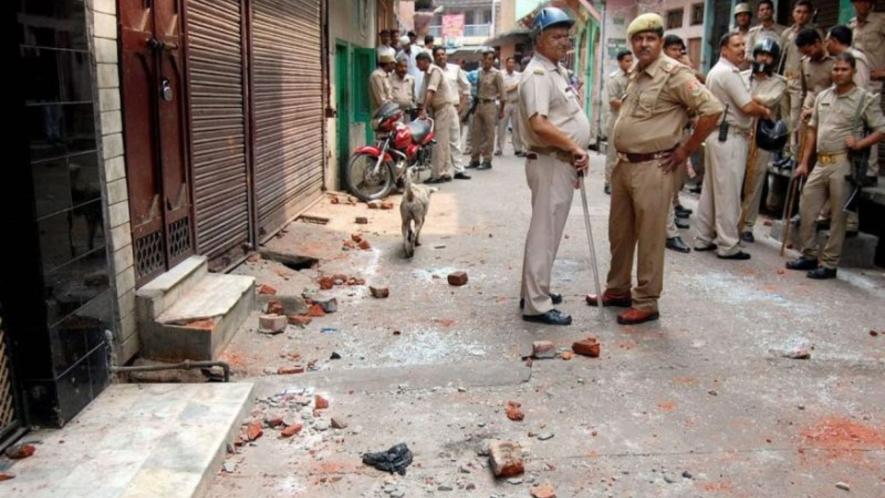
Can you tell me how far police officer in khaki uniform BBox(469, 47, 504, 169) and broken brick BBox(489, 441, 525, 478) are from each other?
449 inches

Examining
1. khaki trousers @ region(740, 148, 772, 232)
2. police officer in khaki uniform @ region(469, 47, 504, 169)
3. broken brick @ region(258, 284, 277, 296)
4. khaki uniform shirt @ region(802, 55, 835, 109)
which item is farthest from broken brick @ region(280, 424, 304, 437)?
police officer in khaki uniform @ region(469, 47, 504, 169)

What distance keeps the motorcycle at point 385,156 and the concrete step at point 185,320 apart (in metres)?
5.77

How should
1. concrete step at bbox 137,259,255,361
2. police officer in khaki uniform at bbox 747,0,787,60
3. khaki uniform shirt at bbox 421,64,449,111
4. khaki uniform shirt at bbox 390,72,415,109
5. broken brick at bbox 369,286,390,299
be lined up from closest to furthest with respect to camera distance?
concrete step at bbox 137,259,255,361, broken brick at bbox 369,286,390,299, police officer in khaki uniform at bbox 747,0,787,60, khaki uniform shirt at bbox 390,72,415,109, khaki uniform shirt at bbox 421,64,449,111

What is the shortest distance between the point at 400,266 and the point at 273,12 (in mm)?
2956

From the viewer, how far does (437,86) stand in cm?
1230

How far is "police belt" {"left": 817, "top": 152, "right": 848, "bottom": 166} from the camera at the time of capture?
6398 millimetres

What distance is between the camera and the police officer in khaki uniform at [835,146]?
6254 mm

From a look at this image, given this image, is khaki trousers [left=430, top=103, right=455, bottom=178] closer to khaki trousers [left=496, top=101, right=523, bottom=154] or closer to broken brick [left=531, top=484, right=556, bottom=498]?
khaki trousers [left=496, top=101, right=523, bottom=154]

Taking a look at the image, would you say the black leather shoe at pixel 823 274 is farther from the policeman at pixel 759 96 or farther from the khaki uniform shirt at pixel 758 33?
the khaki uniform shirt at pixel 758 33

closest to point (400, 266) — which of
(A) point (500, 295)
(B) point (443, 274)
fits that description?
(B) point (443, 274)

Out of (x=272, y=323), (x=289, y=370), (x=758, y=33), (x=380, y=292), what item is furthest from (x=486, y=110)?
(x=289, y=370)

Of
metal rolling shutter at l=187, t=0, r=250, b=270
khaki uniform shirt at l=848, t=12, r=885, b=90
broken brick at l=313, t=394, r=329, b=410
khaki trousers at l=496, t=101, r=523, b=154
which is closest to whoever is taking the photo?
broken brick at l=313, t=394, r=329, b=410

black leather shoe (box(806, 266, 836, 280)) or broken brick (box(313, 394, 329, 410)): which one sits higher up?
black leather shoe (box(806, 266, 836, 280))

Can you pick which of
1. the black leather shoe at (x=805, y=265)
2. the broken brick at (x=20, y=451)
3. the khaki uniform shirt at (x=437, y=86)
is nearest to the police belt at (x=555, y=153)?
the black leather shoe at (x=805, y=265)
